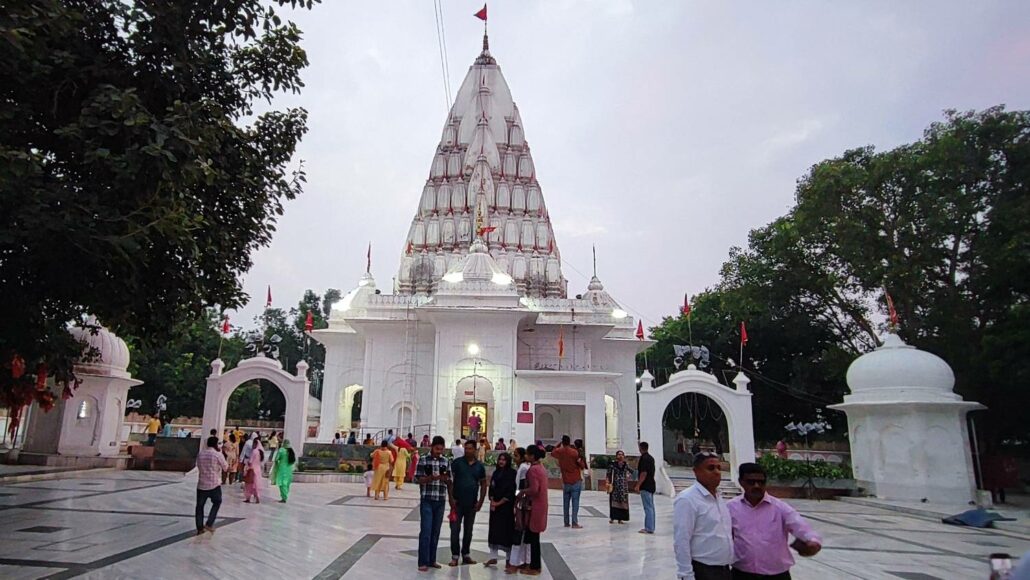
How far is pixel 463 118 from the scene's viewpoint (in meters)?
36.8

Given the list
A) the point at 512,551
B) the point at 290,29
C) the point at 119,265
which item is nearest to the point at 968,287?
the point at 512,551

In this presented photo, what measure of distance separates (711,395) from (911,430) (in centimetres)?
534

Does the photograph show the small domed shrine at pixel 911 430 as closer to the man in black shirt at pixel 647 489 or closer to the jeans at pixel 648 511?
the man in black shirt at pixel 647 489

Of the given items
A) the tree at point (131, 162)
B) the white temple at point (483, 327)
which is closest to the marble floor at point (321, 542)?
the tree at point (131, 162)

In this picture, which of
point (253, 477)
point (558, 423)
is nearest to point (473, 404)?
point (558, 423)

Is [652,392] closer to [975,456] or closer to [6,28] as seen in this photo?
[975,456]

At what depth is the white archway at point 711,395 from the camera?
18.6 metres

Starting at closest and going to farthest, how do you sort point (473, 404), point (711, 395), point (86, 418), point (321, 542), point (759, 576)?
1. point (759, 576)
2. point (321, 542)
3. point (711, 395)
4. point (86, 418)
5. point (473, 404)

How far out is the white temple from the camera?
933 inches

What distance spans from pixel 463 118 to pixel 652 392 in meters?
23.4

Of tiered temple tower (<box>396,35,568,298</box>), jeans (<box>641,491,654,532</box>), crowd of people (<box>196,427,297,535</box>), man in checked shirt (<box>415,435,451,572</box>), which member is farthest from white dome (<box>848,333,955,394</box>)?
tiered temple tower (<box>396,35,568,298</box>)

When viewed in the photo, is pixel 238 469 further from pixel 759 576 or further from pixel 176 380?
pixel 176 380

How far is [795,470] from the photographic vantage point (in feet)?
58.6

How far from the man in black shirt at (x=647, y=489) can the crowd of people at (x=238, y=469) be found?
6.50 m
